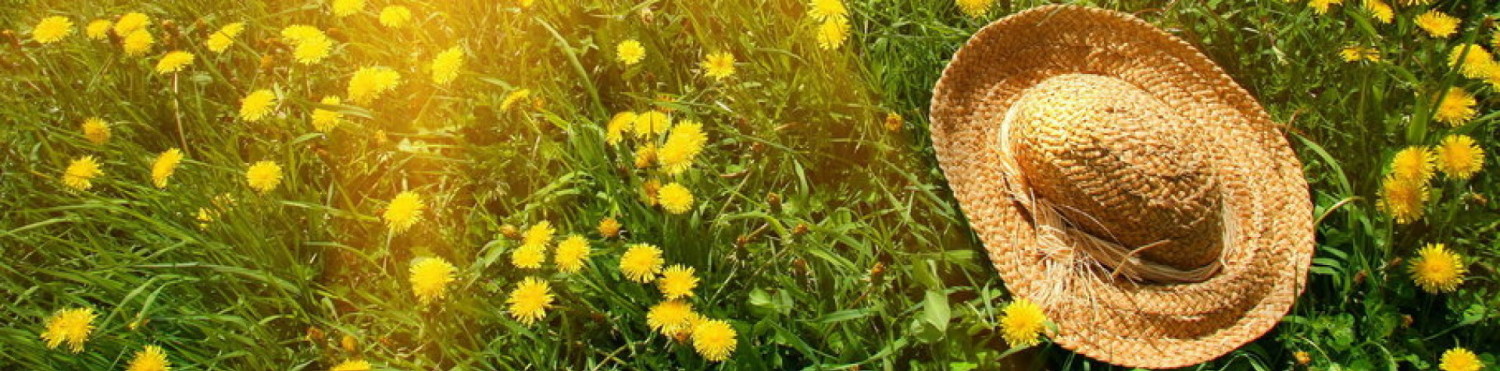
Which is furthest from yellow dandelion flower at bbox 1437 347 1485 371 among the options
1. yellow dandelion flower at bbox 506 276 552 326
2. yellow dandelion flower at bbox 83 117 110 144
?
yellow dandelion flower at bbox 83 117 110 144

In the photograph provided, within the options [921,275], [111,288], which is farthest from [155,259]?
[921,275]

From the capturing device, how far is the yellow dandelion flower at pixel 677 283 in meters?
1.91

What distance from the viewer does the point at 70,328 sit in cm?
194

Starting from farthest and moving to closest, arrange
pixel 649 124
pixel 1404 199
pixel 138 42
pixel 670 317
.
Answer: pixel 138 42 < pixel 649 124 < pixel 1404 199 < pixel 670 317

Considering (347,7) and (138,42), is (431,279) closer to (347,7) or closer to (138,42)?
(347,7)

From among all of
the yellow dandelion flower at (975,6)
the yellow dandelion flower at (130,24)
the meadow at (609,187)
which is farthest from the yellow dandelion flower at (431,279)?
the yellow dandelion flower at (975,6)

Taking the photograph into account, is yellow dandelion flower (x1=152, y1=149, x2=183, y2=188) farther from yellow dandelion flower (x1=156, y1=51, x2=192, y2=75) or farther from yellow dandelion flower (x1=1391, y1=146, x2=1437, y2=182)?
yellow dandelion flower (x1=1391, y1=146, x2=1437, y2=182)

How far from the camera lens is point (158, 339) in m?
2.02

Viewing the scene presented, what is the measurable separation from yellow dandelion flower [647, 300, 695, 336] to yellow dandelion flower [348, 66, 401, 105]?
2.91 ft

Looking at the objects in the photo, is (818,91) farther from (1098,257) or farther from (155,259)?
(155,259)

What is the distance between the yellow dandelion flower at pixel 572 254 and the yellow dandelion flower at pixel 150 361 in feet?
2.60

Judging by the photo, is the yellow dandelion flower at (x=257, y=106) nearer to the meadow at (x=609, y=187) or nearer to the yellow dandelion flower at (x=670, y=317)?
the meadow at (x=609, y=187)

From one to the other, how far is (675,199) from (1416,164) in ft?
4.88

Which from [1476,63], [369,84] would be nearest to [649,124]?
[369,84]
